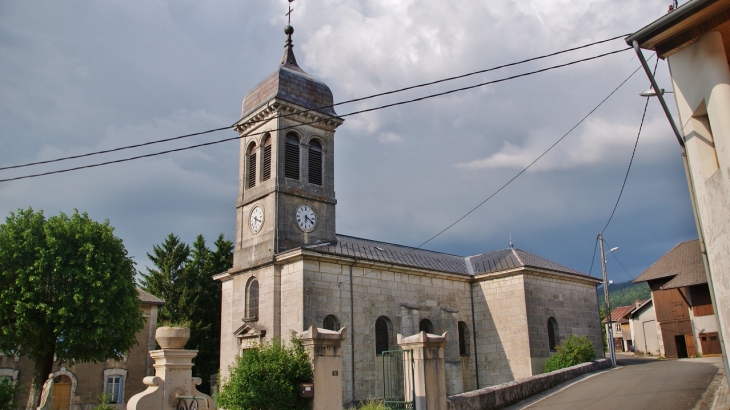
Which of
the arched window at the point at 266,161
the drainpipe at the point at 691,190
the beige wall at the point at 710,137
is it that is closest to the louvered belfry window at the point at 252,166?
the arched window at the point at 266,161

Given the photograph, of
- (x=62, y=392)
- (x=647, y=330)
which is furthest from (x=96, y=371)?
(x=647, y=330)

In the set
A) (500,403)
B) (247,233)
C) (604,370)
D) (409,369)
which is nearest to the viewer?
(409,369)

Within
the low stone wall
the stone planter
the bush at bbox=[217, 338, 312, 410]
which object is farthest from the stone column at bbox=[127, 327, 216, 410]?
the low stone wall

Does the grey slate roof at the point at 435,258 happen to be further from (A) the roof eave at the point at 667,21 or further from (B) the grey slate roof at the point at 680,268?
(A) the roof eave at the point at 667,21

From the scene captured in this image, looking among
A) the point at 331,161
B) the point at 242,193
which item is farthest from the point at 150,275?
the point at 331,161

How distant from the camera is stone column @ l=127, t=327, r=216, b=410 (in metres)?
10.2

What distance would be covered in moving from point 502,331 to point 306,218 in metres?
10.8

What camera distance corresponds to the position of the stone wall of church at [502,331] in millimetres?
26328

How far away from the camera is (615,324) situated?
71.7m

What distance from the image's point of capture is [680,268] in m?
35.1

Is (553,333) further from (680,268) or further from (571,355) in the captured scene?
(680,268)

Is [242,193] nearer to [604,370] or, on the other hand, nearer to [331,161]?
[331,161]

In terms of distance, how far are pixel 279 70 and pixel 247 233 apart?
749 centimetres

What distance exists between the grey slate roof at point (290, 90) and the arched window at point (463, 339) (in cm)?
1203
